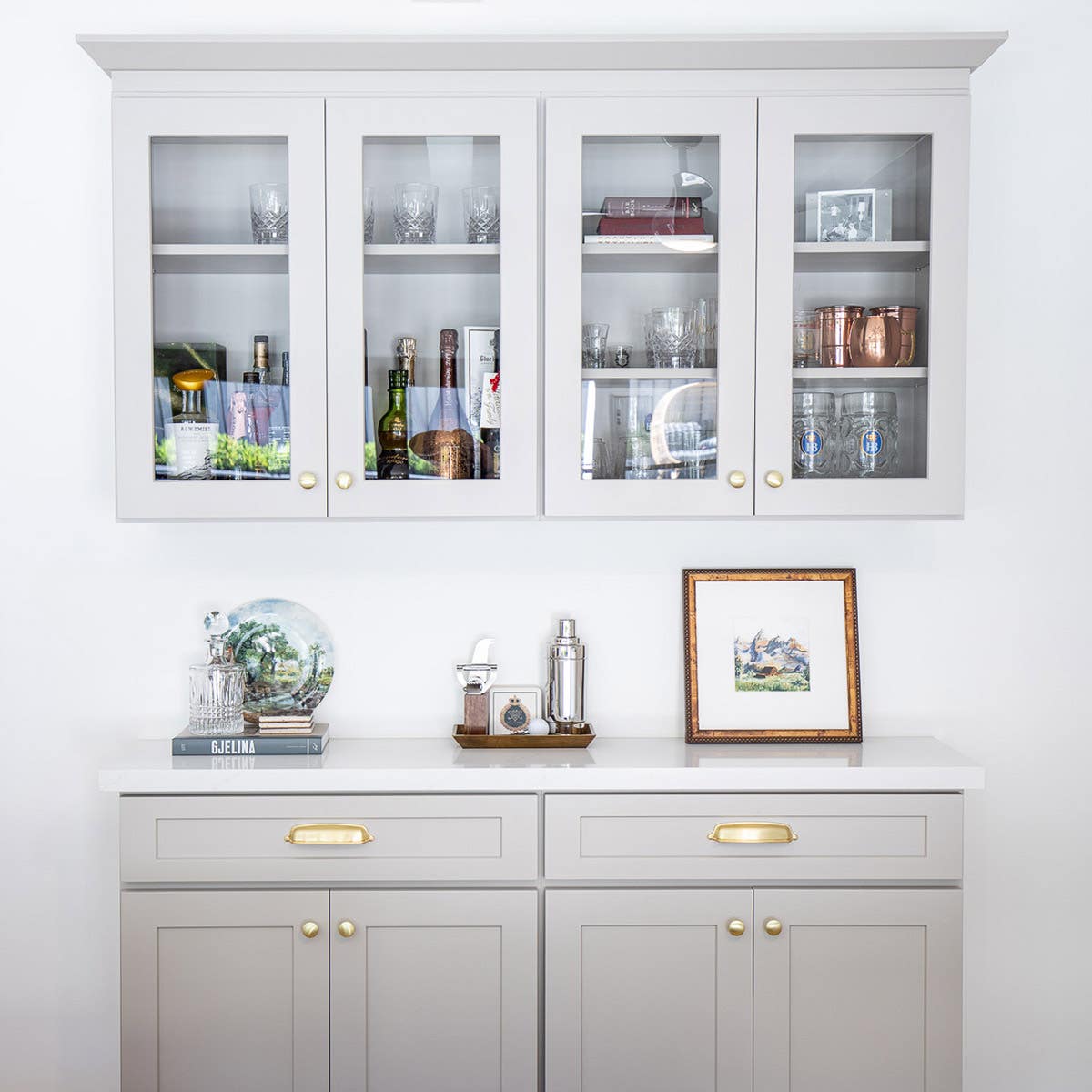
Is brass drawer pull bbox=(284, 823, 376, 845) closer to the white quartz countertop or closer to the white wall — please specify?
the white quartz countertop

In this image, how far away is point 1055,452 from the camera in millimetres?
2102

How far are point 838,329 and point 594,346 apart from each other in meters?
0.46

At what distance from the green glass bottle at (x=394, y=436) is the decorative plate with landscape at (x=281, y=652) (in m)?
0.47

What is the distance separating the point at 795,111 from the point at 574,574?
101cm

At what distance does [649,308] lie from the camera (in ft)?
6.01

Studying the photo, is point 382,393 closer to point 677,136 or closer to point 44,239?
point 677,136

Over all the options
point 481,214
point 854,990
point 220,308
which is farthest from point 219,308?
point 854,990

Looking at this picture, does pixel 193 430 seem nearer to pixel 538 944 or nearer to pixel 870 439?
pixel 538 944

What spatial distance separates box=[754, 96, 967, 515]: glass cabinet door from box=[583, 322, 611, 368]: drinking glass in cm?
29

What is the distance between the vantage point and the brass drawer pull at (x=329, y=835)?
1.77 m

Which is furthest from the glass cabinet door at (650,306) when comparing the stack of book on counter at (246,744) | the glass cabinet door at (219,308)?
the stack of book on counter at (246,744)

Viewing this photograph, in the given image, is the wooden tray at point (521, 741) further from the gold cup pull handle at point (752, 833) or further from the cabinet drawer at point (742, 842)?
the gold cup pull handle at point (752, 833)

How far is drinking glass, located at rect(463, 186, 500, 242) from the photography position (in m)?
1.80

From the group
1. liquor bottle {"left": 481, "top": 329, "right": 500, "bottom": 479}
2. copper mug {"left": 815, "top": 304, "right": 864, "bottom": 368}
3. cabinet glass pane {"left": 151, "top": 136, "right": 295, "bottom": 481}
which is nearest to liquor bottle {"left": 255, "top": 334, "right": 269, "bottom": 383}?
cabinet glass pane {"left": 151, "top": 136, "right": 295, "bottom": 481}
